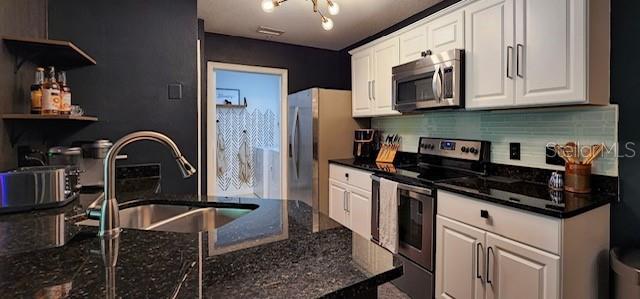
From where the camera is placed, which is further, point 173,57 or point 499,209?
point 173,57

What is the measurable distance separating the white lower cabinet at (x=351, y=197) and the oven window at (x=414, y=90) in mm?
699

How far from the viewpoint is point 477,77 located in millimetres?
2145

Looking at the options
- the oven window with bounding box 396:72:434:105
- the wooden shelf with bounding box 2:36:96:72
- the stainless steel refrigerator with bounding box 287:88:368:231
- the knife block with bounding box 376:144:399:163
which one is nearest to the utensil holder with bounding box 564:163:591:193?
the oven window with bounding box 396:72:434:105

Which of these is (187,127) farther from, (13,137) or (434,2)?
(434,2)

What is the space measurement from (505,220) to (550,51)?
0.93m

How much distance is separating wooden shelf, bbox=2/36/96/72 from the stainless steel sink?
92cm

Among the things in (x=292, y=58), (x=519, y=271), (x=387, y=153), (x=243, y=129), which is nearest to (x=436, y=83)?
(x=387, y=153)

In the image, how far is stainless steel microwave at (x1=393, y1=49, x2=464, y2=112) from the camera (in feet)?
7.35

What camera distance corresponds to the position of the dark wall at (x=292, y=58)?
369 centimetres

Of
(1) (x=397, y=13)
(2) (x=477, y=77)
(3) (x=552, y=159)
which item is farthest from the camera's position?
(1) (x=397, y=13)

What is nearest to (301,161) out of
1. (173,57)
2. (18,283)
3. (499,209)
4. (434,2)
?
(173,57)

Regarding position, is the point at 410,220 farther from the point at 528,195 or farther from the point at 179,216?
the point at 179,216

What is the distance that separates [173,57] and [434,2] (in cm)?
220

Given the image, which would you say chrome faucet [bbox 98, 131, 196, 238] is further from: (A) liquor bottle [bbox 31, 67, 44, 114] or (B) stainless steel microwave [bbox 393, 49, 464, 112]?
(B) stainless steel microwave [bbox 393, 49, 464, 112]
